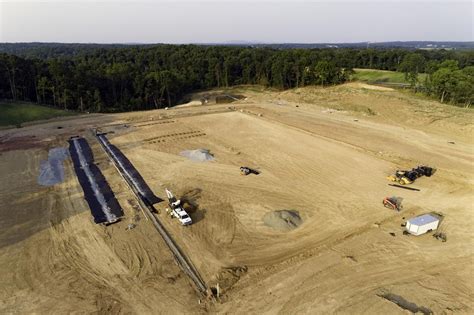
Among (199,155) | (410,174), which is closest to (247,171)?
(199,155)

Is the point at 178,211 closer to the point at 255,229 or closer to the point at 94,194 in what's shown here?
the point at 255,229

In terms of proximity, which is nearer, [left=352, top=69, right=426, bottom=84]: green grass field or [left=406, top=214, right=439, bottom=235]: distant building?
[left=406, top=214, right=439, bottom=235]: distant building

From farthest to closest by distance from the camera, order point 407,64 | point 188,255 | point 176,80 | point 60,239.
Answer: point 407,64, point 176,80, point 60,239, point 188,255

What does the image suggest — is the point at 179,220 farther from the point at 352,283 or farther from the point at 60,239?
the point at 352,283

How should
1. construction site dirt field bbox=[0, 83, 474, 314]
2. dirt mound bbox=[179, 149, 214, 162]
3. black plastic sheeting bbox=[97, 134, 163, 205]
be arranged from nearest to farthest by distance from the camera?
1. construction site dirt field bbox=[0, 83, 474, 314]
2. black plastic sheeting bbox=[97, 134, 163, 205]
3. dirt mound bbox=[179, 149, 214, 162]

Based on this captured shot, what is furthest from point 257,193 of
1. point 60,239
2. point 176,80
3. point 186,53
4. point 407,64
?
point 186,53

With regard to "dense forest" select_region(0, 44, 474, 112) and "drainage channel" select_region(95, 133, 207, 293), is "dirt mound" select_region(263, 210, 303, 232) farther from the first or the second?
"dense forest" select_region(0, 44, 474, 112)

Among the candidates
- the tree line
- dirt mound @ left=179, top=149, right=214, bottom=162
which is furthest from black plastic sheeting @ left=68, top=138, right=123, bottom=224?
the tree line

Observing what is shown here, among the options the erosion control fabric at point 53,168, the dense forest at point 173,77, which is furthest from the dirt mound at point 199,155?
the dense forest at point 173,77
